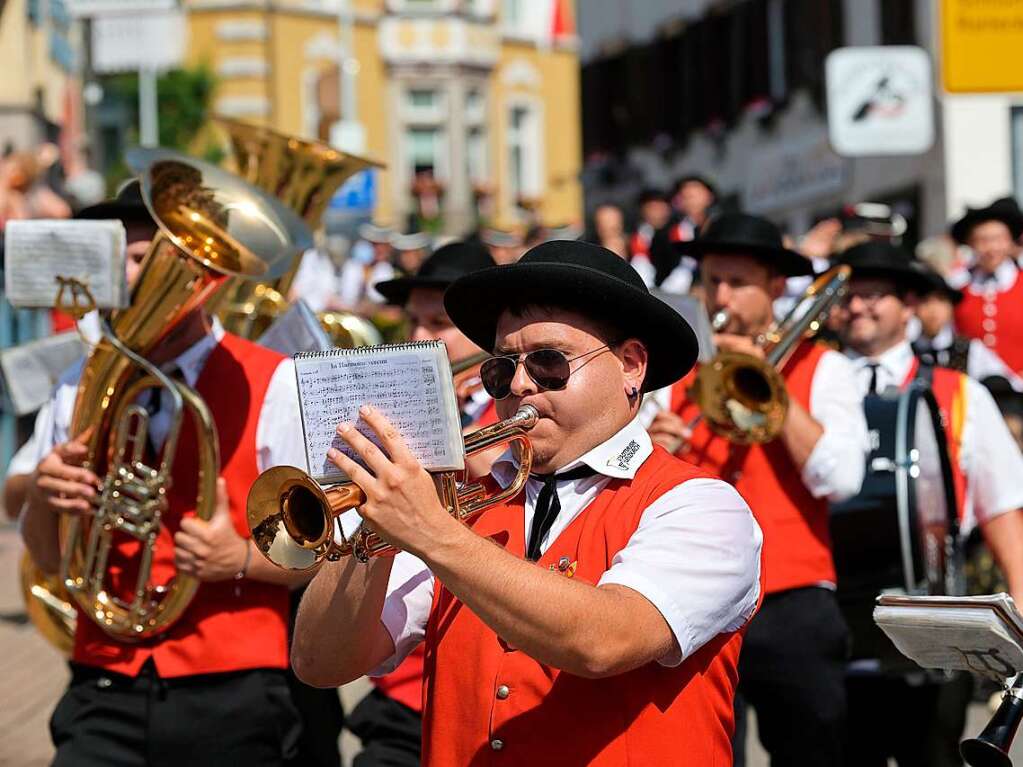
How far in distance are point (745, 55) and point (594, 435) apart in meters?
23.5

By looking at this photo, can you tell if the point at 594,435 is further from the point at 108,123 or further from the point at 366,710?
the point at 108,123

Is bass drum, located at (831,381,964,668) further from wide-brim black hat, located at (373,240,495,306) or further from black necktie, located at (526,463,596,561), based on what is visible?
black necktie, located at (526,463,596,561)

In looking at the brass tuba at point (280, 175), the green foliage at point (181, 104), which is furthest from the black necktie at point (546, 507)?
the green foliage at point (181, 104)

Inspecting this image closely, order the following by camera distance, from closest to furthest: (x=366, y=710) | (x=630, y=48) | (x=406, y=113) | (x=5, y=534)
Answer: (x=366, y=710)
(x=5, y=534)
(x=630, y=48)
(x=406, y=113)

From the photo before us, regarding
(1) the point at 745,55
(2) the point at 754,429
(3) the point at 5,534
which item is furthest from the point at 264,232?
(1) the point at 745,55

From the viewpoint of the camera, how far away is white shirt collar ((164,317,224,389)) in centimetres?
493

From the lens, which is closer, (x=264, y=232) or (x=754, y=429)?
(x=264, y=232)

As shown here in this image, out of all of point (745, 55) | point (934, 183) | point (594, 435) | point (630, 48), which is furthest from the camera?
point (630, 48)

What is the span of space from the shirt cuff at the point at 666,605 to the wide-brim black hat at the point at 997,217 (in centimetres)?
723

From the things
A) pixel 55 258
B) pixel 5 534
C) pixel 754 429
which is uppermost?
pixel 55 258

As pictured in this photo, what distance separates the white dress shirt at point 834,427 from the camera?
5531 millimetres

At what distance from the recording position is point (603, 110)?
3466 centimetres

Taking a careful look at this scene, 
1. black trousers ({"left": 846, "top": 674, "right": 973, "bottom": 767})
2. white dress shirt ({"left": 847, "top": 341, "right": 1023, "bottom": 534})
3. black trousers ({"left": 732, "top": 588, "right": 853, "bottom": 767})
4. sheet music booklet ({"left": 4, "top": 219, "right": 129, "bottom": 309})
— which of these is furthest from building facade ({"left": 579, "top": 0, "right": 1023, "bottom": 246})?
sheet music booklet ({"left": 4, "top": 219, "right": 129, "bottom": 309})

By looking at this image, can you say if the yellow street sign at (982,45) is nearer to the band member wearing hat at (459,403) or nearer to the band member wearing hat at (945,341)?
the band member wearing hat at (945,341)
